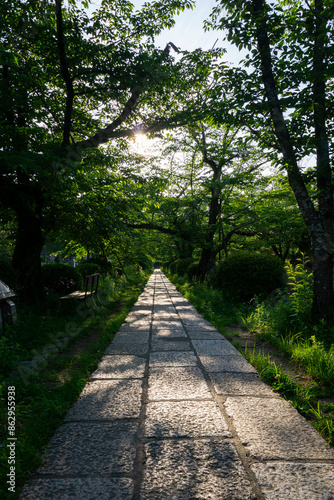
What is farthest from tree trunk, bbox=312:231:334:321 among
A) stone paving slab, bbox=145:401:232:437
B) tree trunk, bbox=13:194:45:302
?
tree trunk, bbox=13:194:45:302

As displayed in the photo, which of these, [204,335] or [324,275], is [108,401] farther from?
[324,275]

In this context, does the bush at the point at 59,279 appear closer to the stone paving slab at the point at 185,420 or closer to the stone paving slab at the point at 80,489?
the stone paving slab at the point at 185,420

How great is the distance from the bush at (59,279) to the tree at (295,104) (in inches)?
276

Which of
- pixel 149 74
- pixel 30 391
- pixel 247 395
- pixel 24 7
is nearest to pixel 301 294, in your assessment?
pixel 247 395

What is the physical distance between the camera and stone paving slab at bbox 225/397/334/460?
1.75 metres

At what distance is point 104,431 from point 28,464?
53 centimetres

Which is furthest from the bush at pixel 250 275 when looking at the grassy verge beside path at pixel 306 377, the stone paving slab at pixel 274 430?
the stone paving slab at pixel 274 430

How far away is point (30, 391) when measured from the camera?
2.68 m

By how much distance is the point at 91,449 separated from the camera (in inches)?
69.9

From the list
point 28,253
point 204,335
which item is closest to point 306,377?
point 204,335

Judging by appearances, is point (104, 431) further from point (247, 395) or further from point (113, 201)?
point (113, 201)

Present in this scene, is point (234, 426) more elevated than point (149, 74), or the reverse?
point (149, 74)

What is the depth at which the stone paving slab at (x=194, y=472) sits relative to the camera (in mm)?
1417

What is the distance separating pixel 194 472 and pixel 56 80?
31.5ft
